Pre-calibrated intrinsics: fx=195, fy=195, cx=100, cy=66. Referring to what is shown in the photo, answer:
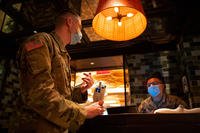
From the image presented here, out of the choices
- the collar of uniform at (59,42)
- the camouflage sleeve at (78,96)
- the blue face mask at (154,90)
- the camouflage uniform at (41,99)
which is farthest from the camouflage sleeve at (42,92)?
the blue face mask at (154,90)

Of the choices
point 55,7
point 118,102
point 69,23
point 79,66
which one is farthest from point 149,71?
point 69,23

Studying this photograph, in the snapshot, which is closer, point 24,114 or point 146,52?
point 24,114

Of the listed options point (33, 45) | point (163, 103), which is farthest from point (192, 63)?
point (33, 45)

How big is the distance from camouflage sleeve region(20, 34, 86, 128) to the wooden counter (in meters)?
0.17

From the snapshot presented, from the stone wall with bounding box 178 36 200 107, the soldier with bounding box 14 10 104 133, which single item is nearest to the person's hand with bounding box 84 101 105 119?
the soldier with bounding box 14 10 104 133

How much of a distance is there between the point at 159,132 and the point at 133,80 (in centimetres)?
284

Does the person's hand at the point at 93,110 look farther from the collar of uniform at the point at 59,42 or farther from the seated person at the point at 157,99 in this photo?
the seated person at the point at 157,99

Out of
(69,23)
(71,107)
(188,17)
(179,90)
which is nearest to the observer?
(71,107)

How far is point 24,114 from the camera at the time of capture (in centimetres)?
130

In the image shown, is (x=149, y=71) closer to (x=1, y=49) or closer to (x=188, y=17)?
(x=188, y=17)

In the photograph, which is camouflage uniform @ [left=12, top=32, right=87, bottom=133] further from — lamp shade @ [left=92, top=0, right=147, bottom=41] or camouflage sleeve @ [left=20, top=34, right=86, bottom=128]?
lamp shade @ [left=92, top=0, right=147, bottom=41]

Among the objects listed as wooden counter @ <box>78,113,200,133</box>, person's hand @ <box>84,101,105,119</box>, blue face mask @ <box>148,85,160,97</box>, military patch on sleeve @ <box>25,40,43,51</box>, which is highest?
military patch on sleeve @ <box>25,40,43,51</box>

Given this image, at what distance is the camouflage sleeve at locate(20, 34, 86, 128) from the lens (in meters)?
1.20

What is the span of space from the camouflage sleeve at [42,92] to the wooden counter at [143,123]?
0.57 ft
